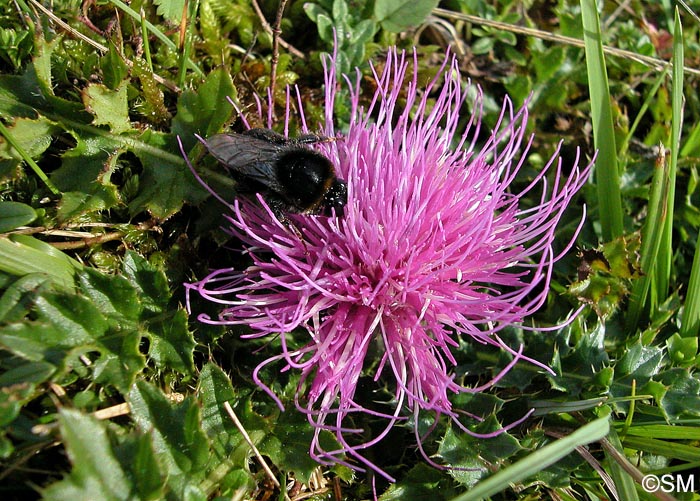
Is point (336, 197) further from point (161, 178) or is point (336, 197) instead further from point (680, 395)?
point (680, 395)

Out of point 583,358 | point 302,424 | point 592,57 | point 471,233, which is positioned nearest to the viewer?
point 471,233

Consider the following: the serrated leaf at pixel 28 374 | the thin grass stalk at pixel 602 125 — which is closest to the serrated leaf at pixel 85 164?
the serrated leaf at pixel 28 374

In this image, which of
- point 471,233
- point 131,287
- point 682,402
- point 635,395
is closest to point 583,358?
point 635,395

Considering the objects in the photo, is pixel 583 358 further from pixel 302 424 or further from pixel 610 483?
pixel 302 424

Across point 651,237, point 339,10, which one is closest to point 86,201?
point 339,10

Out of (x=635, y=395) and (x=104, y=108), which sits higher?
(x=104, y=108)

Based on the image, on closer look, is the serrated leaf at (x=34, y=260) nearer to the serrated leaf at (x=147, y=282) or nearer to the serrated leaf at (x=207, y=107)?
the serrated leaf at (x=147, y=282)
